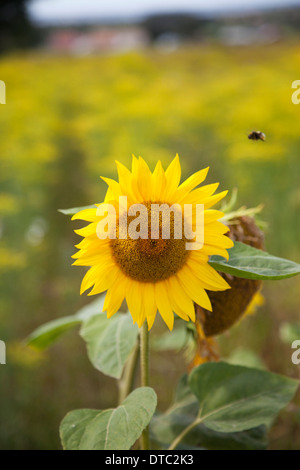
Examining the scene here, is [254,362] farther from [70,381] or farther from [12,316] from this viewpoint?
[12,316]

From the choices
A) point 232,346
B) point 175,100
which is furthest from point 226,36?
point 232,346

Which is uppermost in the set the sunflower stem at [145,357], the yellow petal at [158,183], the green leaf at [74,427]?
the yellow petal at [158,183]

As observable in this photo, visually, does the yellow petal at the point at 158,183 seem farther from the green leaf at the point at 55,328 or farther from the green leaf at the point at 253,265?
the green leaf at the point at 55,328

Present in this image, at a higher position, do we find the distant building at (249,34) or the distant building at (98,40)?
the distant building at (98,40)

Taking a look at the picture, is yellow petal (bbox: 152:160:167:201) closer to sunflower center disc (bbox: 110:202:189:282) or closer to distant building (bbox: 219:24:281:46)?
sunflower center disc (bbox: 110:202:189:282)

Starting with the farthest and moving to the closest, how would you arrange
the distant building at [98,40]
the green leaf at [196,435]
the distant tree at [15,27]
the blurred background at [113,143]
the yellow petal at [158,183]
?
the distant building at [98,40] < the distant tree at [15,27] < the blurred background at [113,143] < the green leaf at [196,435] < the yellow petal at [158,183]

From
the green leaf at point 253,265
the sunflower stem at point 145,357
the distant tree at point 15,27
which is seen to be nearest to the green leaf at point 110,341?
the sunflower stem at point 145,357
